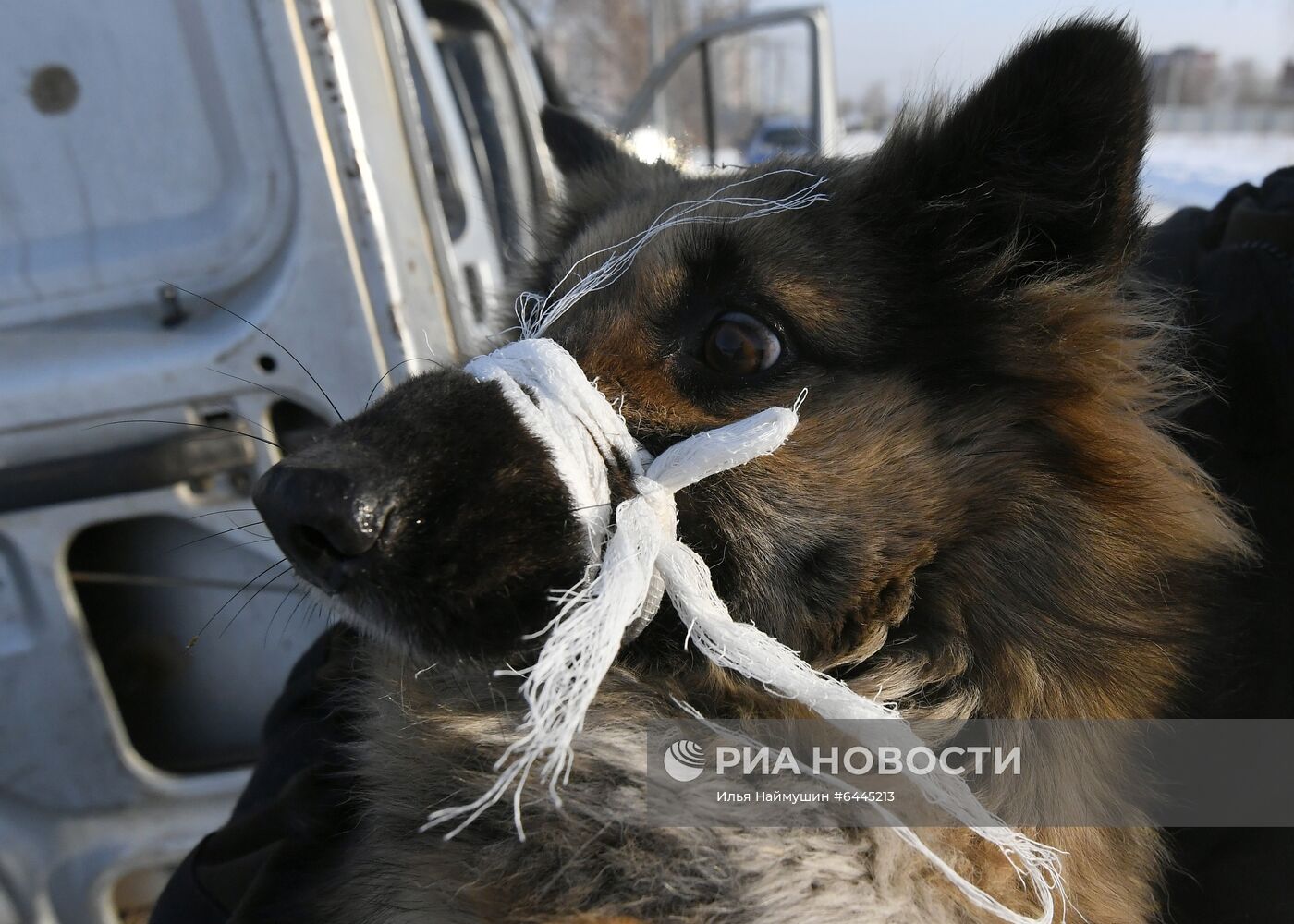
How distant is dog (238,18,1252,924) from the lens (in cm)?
155

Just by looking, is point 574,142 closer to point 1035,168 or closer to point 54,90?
point 54,90

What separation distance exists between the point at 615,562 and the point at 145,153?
2.08m

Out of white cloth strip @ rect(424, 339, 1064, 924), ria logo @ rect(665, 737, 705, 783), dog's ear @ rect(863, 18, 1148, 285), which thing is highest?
dog's ear @ rect(863, 18, 1148, 285)

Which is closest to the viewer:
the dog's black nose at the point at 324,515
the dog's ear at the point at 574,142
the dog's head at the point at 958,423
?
the dog's black nose at the point at 324,515

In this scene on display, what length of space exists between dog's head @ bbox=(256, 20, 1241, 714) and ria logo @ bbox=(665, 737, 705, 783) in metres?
0.18

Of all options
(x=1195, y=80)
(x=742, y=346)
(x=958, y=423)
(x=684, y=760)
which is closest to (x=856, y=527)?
(x=958, y=423)

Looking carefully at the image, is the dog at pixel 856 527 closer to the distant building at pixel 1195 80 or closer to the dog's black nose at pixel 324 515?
the dog's black nose at pixel 324 515

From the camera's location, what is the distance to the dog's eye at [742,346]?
179 centimetres

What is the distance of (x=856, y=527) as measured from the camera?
1.70 metres

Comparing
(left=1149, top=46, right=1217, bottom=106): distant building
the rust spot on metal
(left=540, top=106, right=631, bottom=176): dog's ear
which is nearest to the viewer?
the rust spot on metal

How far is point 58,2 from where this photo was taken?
249 cm

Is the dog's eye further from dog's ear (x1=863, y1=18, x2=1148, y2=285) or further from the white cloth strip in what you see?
dog's ear (x1=863, y1=18, x2=1148, y2=285)

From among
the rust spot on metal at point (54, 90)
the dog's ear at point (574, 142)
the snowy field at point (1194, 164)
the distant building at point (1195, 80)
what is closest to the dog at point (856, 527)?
the snowy field at point (1194, 164)

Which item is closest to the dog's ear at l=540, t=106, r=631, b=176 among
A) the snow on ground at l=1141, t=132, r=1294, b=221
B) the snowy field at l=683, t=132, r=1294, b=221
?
the snowy field at l=683, t=132, r=1294, b=221
